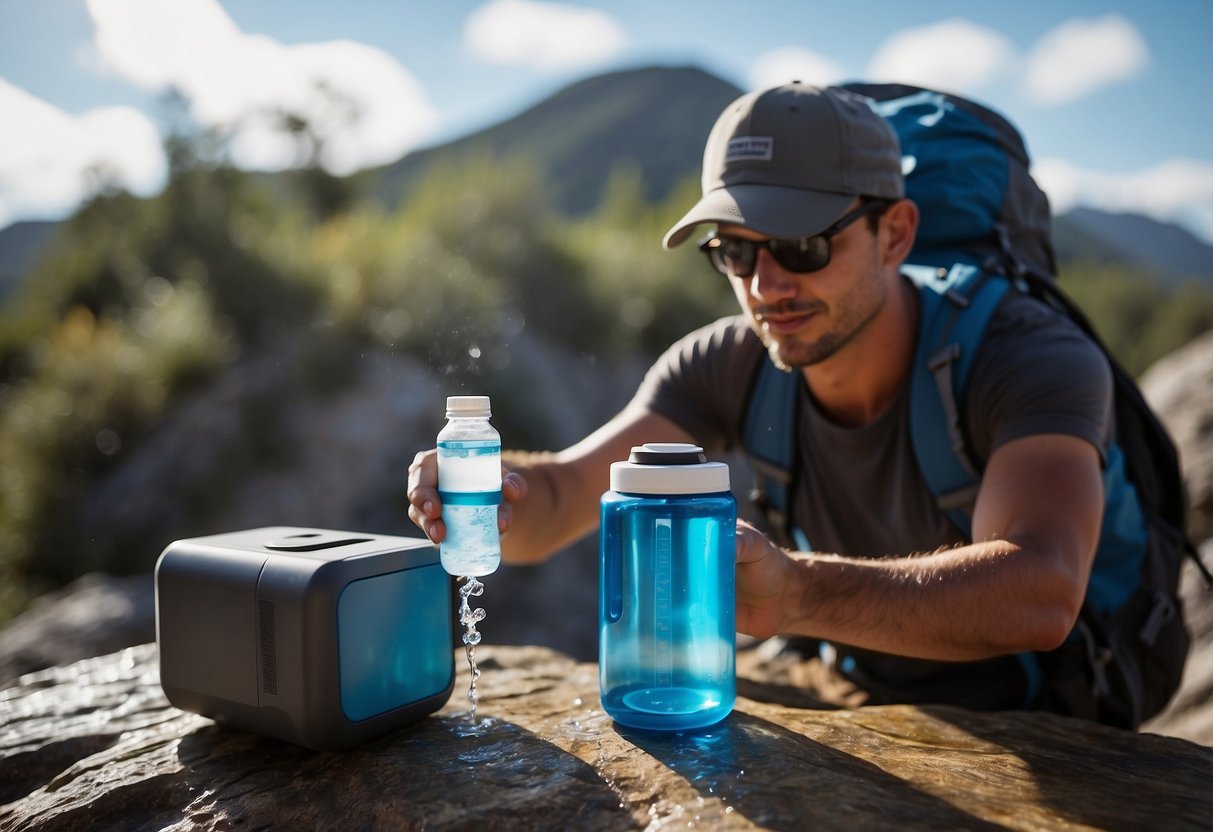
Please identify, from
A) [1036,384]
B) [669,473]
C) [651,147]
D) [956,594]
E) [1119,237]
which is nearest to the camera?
[669,473]

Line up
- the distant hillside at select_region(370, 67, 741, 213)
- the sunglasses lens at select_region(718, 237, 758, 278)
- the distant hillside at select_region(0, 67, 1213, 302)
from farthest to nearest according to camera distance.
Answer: the distant hillside at select_region(370, 67, 741, 213) < the distant hillside at select_region(0, 67, 1213, 302) < the sunglasses lens at select_region(718, 237, 758, 278)

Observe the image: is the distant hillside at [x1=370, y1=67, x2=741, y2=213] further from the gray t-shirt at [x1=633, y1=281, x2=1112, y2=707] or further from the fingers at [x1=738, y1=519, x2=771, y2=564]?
the fingers at [x1=738, y1=519, x2=771, y2=564]

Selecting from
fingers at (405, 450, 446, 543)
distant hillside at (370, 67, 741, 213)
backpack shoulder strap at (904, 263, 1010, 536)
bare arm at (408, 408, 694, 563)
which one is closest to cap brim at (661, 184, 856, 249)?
backpack shoulder strap at (904, 263, 1010, 536)

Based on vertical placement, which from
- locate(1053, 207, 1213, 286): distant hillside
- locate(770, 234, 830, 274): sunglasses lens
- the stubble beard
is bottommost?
the stubble beard

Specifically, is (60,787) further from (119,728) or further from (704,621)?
(704,621)

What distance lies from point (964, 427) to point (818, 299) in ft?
1.81

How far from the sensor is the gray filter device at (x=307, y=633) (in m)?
1.86

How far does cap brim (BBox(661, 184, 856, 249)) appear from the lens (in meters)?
2.62

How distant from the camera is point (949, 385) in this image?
262 centimetres

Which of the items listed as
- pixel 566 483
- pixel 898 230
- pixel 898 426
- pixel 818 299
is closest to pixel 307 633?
pixel 566 483

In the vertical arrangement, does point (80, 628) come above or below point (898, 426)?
below

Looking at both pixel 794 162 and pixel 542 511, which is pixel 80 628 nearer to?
pixel 542 511

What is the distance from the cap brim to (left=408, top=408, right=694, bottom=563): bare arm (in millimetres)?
775

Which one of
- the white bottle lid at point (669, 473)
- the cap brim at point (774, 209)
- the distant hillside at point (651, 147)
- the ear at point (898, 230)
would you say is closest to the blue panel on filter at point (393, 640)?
the white bottle lid at point (669, 473)
